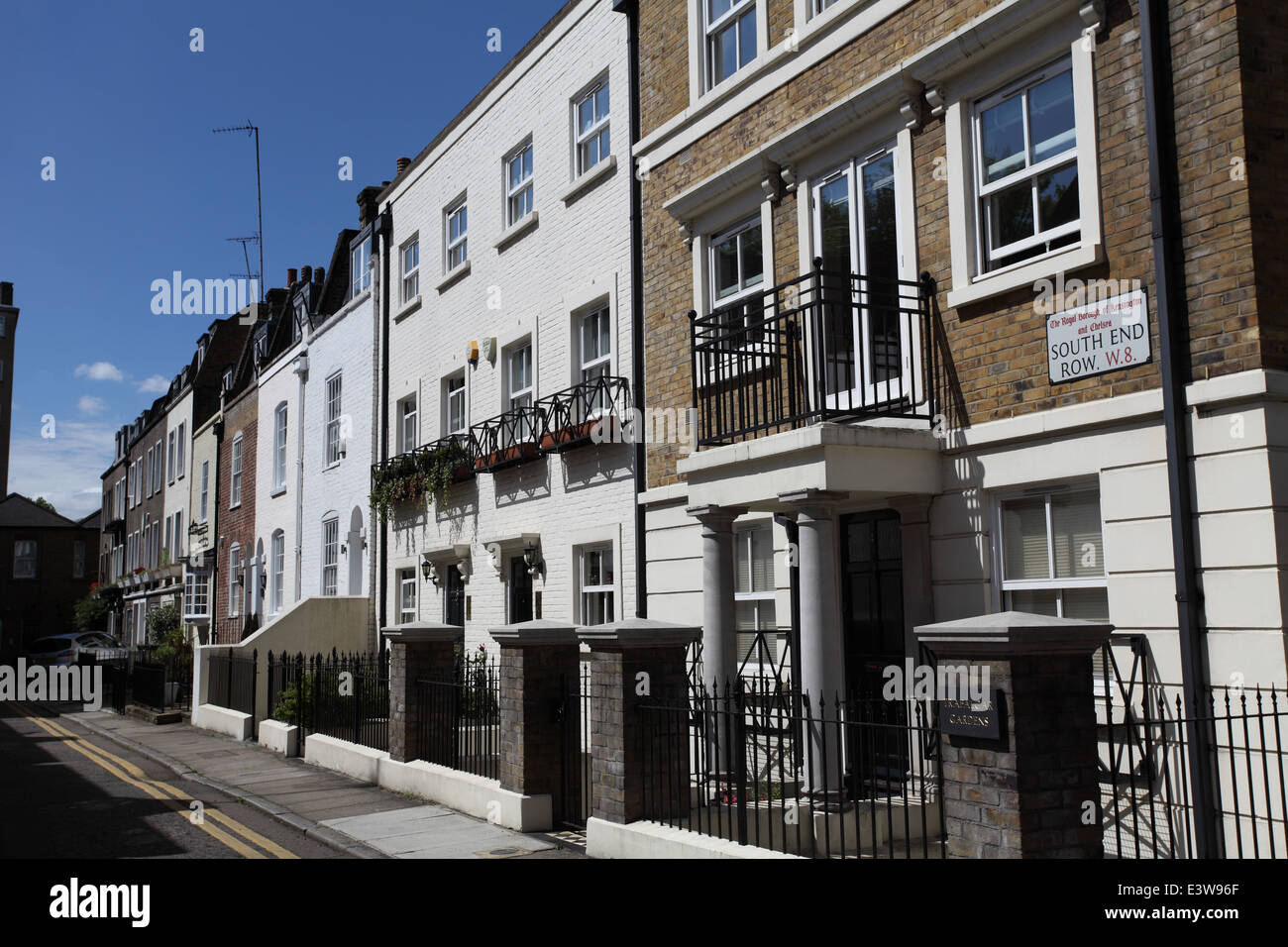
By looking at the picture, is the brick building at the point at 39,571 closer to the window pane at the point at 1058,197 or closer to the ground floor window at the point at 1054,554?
the ground floor window at the point at 1054,554

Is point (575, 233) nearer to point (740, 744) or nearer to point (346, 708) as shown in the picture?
A: point (346, 708)

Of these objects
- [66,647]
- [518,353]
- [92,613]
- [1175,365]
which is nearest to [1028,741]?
[1175,365]

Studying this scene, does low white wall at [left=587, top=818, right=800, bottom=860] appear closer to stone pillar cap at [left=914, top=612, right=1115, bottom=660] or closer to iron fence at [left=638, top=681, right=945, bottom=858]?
iron fence at [left=638, top=681, right=945, bottom=858]

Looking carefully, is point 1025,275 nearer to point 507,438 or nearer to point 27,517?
point 507,438

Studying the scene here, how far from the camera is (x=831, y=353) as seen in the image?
33.7 ft

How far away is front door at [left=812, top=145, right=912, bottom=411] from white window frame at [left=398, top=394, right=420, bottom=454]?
39.3ft

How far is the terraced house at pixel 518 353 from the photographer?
1441cm

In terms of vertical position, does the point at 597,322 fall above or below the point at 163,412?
below

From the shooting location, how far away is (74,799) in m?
12.6

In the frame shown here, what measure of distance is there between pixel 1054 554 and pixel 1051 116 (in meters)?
3.33

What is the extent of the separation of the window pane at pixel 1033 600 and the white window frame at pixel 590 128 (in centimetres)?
850

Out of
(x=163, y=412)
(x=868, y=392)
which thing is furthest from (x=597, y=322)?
(x=163, y=412)

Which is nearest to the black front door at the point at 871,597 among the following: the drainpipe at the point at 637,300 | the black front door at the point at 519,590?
the drainpipe at the point at 637,300
